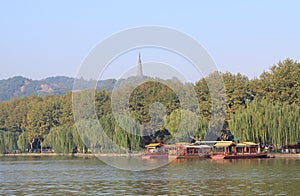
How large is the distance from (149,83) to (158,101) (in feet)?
7.75

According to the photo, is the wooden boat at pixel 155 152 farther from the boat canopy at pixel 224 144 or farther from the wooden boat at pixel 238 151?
the wooden boat at pixel 238 151

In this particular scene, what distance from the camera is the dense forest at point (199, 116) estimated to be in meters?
63.2

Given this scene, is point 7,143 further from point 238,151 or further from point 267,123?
point 267,123

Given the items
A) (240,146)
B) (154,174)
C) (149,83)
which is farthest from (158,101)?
(154,174)

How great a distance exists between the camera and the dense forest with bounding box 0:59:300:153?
63219mm

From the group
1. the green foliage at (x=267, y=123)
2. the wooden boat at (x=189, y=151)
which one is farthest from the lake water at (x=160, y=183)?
the wooden boat at (x=189, y=151)

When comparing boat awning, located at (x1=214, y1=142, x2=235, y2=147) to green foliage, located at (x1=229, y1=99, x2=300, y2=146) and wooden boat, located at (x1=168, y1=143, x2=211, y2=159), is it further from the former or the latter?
wooden boat, located at (x1=168, y1=143, x2=211, y2=159)

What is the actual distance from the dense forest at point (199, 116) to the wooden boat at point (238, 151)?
1.09 m

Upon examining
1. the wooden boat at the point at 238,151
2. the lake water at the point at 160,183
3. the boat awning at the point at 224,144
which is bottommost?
the lake water at the point at 160,183

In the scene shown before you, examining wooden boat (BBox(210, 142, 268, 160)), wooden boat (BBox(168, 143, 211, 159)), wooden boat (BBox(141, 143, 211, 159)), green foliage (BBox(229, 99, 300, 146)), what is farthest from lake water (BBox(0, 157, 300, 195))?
wooden boat (BBox(141, 143, 211, 159))

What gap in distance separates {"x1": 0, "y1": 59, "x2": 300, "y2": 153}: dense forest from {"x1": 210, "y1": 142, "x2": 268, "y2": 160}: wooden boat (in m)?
1.09

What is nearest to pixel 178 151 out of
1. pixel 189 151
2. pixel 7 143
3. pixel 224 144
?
pixel 189 151

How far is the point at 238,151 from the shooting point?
66.3m

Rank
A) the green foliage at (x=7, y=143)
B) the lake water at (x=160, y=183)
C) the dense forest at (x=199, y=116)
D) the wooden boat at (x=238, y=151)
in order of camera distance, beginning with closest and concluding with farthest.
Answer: the lake water at (x=160, y=183) < the wooden boat at (x=238, y=151) < the dense forest at (x=199, y=116) < the green foliage at (x=7, y=143)
